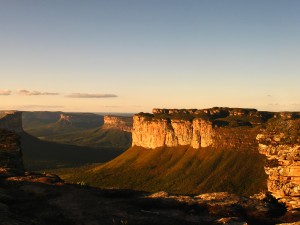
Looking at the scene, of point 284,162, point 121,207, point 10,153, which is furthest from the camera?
point 10,153

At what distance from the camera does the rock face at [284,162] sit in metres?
56.3

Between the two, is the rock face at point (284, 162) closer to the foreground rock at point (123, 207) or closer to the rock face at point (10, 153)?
the foreground rock at point (123, 207)

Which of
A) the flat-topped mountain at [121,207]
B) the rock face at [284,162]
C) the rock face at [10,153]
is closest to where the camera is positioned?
the flat-topped mountain at [121,207]

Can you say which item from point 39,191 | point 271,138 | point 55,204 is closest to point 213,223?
point 55,204

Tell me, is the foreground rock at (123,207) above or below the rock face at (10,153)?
below

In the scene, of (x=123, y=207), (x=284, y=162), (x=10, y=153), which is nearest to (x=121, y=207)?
(x=123, y=207)

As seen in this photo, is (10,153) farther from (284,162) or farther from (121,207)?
(284,162)

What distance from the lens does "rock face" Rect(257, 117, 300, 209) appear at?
56.3 m

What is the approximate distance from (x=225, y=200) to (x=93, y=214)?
17.4 metres

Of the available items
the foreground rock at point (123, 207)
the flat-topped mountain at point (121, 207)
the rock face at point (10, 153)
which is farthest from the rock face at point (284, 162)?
the rock face at point (10, 153)

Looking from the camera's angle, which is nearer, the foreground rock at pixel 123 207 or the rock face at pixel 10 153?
the foreground rock at pixel 123 207

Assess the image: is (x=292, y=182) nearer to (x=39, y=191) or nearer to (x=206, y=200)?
(x=206, y=200)

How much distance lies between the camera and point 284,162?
2327 inches

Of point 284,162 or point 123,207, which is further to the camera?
point 284,162
